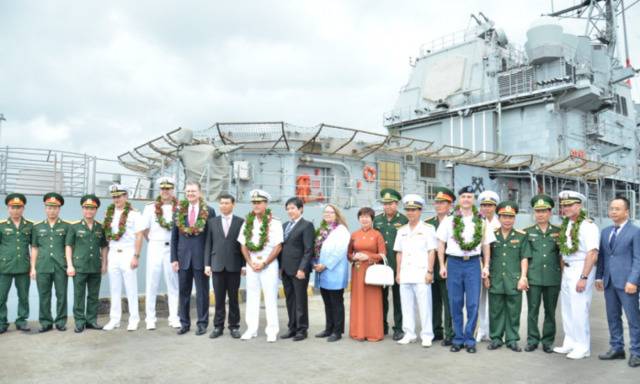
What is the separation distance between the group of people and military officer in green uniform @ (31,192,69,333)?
0.05 ft

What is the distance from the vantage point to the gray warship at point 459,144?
11531 millimetres

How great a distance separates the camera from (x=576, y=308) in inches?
207

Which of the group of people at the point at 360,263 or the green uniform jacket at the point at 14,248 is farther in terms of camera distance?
the green uniform jacket at the point at 14,248

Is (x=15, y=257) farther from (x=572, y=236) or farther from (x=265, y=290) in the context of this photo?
(x=572, y=236)

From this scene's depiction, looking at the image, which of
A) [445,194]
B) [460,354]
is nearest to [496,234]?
[445,194]

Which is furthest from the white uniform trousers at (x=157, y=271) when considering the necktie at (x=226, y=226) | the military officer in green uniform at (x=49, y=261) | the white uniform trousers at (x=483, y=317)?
the white uniform trousers at (x=483, y=317)

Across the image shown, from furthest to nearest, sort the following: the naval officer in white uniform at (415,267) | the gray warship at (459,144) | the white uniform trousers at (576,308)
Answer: the gray warship at (459,144)
the naval officer in white uniform at (415,267)
the white uniform trousers at (576,308)

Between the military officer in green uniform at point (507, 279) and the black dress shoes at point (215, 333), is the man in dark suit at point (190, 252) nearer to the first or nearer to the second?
the black dress shoes at point (215, 333)

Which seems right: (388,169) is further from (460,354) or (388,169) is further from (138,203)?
(460,354)

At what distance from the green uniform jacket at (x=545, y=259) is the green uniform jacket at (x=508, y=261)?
96 millimetres

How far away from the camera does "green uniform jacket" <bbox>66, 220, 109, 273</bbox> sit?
20.6ft

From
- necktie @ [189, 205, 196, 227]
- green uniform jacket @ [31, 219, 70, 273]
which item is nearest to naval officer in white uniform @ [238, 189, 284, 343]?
necktie @ [189, 205, 196, 227]

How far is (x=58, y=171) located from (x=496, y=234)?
7607 mm

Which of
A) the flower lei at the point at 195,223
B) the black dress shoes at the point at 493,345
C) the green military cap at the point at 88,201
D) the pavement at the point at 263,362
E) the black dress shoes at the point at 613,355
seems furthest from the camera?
the green military cap at the point at 88,201
